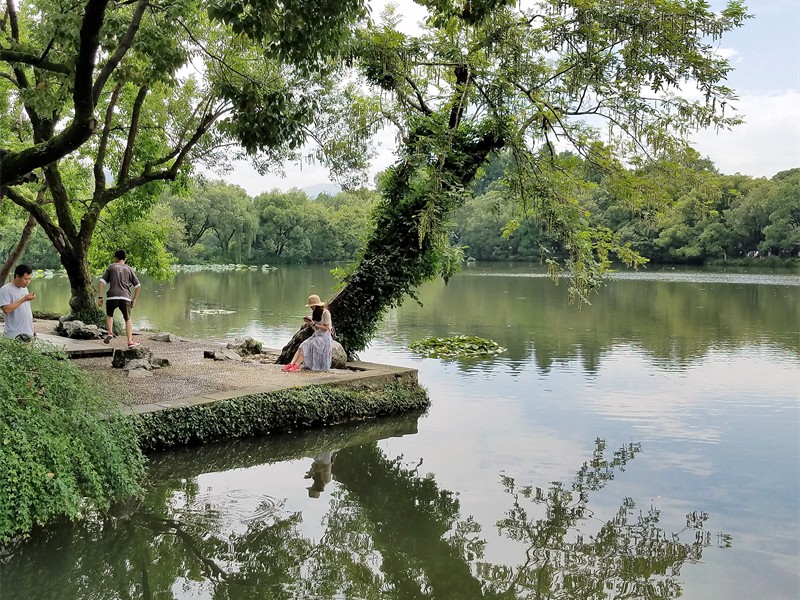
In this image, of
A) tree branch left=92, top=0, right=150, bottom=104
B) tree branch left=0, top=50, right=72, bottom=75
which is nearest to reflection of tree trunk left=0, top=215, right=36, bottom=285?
tree branch left=0, top=50, right=72, bottom=75

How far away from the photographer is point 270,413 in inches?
357

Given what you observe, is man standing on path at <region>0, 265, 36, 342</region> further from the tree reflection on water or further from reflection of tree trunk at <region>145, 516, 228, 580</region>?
reflection of tree trunk at <region>145, 516, 228, 580</region>

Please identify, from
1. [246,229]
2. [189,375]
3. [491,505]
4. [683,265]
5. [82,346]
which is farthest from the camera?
[683,265]

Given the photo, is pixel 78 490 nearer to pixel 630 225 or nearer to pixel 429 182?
pixel 429 182

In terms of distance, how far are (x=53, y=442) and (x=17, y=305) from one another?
14.2ft

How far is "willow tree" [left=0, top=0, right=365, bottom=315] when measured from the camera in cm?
656

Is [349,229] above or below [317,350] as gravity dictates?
above

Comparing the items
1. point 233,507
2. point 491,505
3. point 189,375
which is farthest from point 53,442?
point 189,375

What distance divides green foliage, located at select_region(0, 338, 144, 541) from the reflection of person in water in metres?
1.92

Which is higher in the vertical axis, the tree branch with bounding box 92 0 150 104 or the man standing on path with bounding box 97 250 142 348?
the tree branch with bounding box 92 0 150 104

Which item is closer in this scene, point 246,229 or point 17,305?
point 17,305

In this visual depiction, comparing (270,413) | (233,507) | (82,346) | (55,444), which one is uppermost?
(55,444)

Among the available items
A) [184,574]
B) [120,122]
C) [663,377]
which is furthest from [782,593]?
[120,122]

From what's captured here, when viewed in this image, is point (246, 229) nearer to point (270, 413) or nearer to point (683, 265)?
point (683, 265)
